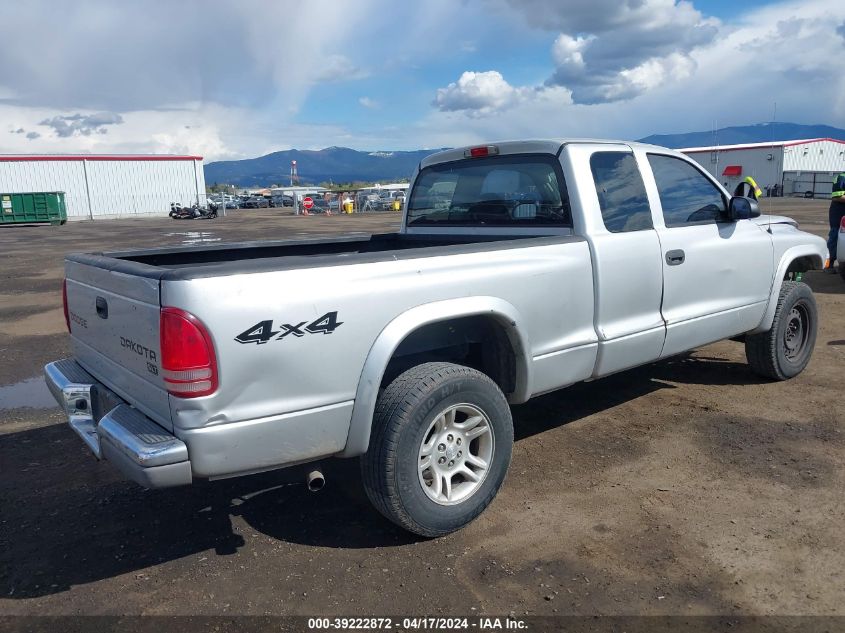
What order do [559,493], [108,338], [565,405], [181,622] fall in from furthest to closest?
[565,405]
[559,493]
[108,338]
[181,622]

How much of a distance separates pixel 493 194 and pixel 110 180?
189ft

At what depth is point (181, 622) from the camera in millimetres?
2871

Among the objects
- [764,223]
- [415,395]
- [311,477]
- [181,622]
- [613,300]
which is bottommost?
[181,622]

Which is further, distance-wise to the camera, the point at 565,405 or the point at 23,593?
the point at 565,405

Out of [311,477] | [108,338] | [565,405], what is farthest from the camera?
[565,405]

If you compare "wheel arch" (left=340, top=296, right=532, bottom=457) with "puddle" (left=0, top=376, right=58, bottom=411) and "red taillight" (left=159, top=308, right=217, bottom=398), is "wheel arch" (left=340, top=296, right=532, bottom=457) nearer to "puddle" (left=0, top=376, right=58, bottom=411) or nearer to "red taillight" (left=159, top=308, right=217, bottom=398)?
"red taillight" (left=159, top=308, right=217, bottom=398)

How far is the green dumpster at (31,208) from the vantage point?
1662 inches

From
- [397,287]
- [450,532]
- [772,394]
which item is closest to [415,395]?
[397,287]

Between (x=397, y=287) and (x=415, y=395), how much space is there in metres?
0.51

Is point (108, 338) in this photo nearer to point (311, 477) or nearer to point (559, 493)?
point (311, 477)

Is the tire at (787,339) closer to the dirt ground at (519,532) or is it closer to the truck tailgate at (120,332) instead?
the dirt ground at (519,532)

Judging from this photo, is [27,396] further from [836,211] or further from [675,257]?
[836,211]

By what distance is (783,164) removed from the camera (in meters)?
55.8

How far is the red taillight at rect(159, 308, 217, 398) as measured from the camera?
105 inches
